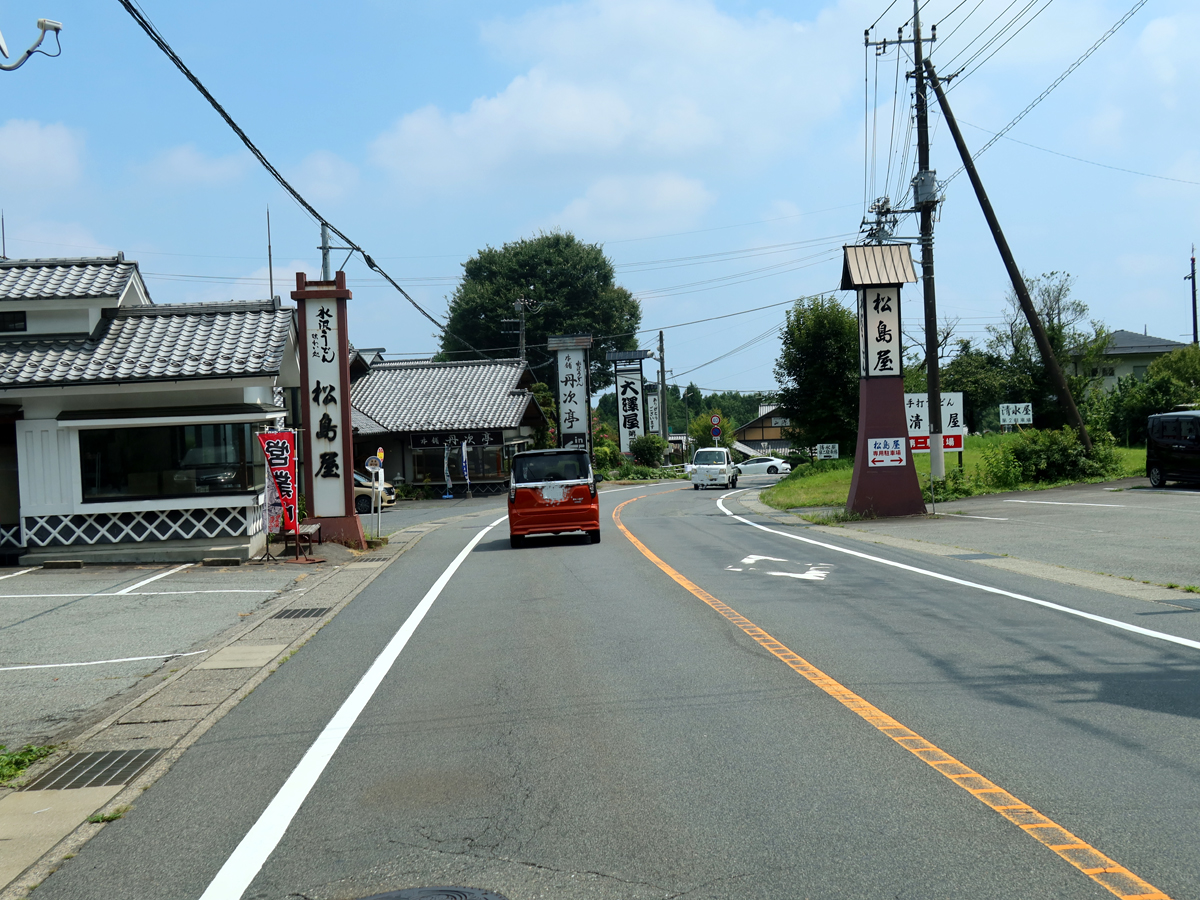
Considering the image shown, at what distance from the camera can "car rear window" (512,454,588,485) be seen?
19.0 metres

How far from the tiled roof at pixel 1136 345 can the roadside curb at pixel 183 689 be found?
2545 inches

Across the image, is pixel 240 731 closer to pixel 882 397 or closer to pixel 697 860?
pixel 697 860

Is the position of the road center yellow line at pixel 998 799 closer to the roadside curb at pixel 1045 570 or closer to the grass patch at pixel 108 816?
the grass patch at pixel 108 816

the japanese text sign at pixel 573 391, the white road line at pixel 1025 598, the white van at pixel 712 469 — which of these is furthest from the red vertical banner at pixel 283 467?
the japanese text sign at pixel 573 391

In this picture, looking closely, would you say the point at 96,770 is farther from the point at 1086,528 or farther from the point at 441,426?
the point at 441,426

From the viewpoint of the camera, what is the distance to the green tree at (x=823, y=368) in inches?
1818

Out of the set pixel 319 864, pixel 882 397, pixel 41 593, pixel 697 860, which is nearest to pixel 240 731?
pixel 319 864

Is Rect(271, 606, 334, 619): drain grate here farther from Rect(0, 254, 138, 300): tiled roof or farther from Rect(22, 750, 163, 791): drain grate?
Rect(0, 254, 138, 300): tiled roof

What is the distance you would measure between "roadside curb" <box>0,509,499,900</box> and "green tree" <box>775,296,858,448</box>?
3452 cm

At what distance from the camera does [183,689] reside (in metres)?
→ 7.69

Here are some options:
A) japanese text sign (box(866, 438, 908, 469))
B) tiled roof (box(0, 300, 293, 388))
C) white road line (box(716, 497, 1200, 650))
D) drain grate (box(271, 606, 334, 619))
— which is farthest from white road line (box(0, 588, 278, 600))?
japanese text sign (box(866, 438, 908, 469))

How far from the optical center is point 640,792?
15.4 ft

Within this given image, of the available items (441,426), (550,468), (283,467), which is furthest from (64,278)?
(441,426)

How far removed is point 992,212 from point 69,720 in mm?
28980
